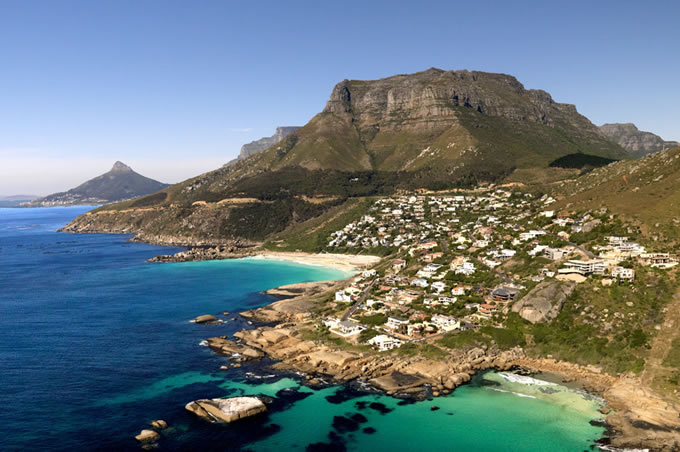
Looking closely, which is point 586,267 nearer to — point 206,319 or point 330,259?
point 206,319

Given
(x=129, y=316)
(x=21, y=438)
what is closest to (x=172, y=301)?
(x=129, y=316)

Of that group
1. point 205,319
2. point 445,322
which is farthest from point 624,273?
point 205,319

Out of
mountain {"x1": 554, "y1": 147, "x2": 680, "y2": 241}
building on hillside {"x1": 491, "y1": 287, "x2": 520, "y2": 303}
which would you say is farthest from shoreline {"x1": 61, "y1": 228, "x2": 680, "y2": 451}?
mountain {"x1": 554, "y1": 147, "x2": 680, "y2": 241}

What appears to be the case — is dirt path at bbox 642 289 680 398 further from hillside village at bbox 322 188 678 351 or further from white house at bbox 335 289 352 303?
white house at bbox 335 289 352 303

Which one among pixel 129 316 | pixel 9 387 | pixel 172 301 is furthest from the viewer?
pixel 172 301

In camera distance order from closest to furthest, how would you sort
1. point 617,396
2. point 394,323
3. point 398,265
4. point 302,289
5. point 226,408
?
point 226,408 < point 617,396 < point 394,323 < point 302,289 < point 398,265

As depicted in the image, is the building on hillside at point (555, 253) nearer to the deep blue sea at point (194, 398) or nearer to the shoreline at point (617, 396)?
the shoreline at point (617, 396)

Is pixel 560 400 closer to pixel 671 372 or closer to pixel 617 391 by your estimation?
pixel 617 391
